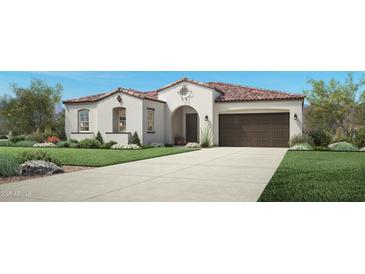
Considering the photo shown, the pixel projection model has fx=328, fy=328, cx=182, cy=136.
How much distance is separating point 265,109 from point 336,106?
6065mm

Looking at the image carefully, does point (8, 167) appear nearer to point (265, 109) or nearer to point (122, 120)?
point (122, 120)

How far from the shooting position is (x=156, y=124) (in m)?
20.5

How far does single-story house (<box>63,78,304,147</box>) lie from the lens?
19.3 meters

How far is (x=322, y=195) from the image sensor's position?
17.5 feet

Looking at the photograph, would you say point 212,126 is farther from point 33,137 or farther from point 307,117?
point 33,137

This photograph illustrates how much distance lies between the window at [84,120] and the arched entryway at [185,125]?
569cm

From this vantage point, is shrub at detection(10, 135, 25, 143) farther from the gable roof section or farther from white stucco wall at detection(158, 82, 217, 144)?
white stucco wall at detection(158, 82, 217, 144)

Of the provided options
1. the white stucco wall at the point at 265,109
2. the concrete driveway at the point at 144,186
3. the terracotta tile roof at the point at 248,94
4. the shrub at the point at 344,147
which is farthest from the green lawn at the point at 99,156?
the shrub at the point at 344,147

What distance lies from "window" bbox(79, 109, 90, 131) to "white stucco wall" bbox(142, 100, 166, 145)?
4.35 metres

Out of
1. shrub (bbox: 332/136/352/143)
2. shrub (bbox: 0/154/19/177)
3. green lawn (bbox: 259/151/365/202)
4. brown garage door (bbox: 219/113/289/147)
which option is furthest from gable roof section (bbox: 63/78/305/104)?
shrub (bbox: 0/154/19/177)

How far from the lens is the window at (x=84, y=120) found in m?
21.3
